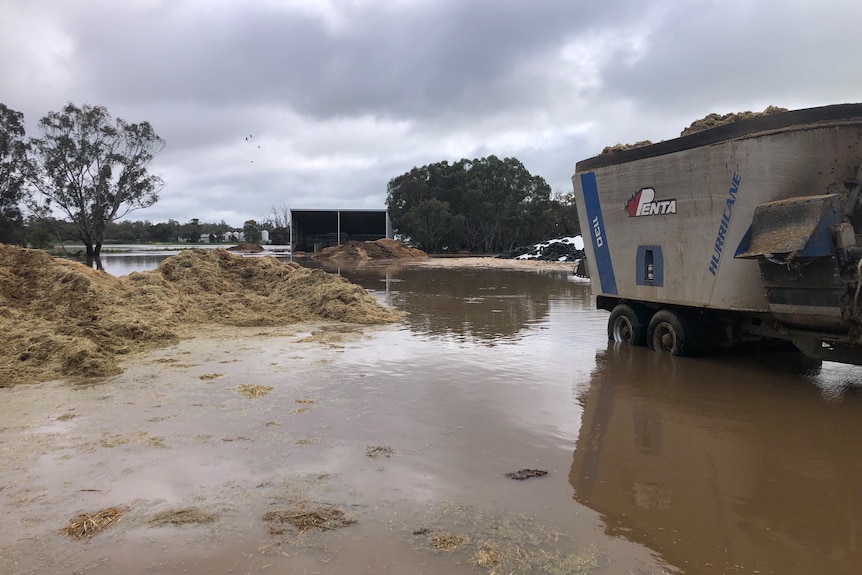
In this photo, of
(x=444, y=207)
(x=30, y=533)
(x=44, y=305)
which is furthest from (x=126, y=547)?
(x=444, y=207)

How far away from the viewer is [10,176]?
44156 mm

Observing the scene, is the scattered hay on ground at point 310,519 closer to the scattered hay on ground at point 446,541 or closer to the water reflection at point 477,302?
the scattered hay on ground at point 446,541

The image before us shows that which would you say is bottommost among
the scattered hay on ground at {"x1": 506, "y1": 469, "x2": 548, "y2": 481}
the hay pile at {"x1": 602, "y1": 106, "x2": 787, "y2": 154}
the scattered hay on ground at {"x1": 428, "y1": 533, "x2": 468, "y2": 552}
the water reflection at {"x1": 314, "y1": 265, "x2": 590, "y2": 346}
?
the scattered hay on ground at {"x1": 428, "y1": 533, "x2": 468, "y2": 552}

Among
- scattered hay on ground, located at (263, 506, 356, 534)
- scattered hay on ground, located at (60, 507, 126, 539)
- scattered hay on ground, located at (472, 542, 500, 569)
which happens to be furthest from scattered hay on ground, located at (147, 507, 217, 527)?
scattered hay on ground, located at (472, 542, 500, 569)

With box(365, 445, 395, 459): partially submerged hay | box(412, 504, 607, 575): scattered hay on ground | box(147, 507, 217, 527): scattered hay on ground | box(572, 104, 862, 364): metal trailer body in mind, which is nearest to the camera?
box(412, 504, 607, 575): scattered hay on ground

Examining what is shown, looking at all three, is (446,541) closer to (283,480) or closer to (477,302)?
(283,480)

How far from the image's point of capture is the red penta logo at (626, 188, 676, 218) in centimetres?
802

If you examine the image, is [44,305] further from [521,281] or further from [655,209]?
[521,281]

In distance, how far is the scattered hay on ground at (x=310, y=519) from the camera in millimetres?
3592

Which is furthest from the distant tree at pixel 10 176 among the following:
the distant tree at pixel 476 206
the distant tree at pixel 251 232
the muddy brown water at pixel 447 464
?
the distant tree at pixel 251 232

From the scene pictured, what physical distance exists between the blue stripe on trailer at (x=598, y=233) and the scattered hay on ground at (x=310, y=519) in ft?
22.8

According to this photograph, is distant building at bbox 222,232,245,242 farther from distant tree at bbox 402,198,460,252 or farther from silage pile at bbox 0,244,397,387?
silage pile at bbox 0,244,397,387

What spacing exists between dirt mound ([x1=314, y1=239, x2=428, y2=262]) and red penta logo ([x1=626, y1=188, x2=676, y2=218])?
37.4 metres

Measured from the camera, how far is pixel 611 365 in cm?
837
